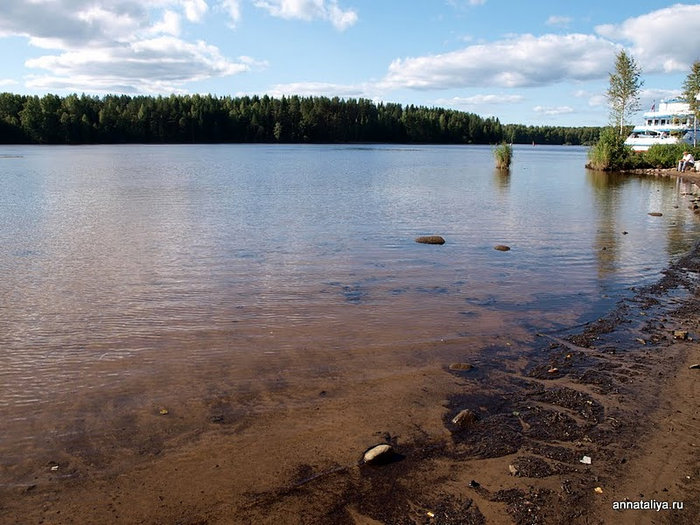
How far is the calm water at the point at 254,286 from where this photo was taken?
7.92 meters

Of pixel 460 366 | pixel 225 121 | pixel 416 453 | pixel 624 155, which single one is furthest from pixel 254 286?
pixel 225 121

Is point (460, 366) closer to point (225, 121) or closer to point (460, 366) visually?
point (460, 366)

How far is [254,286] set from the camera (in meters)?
12.7

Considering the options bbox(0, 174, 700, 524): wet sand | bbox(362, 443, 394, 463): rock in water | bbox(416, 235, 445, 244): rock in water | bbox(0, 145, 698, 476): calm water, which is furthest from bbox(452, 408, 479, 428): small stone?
bbox(416, 235, 445, 244): rock in water

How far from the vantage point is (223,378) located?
25.9 feet

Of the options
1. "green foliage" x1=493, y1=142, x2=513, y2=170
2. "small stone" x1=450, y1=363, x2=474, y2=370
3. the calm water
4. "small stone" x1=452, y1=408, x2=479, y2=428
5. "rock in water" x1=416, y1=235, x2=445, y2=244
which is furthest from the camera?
"green foliage" x1=493, y1=142, x2=513, y2=170

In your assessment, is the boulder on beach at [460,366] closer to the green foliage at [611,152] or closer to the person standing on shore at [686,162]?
the person standing on shore at [686,162]

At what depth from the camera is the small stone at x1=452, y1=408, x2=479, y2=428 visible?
6602 mm

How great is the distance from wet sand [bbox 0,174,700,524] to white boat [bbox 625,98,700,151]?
7251 cm

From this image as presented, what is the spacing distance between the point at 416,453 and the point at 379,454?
0.49m

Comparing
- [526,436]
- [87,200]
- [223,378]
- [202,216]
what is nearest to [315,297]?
[223,378]

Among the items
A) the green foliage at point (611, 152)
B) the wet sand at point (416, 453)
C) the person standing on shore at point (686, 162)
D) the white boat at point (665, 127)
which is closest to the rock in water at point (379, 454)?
the wet sand at point (416, 453)

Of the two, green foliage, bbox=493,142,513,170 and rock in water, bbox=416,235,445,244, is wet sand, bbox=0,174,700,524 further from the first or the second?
green foliage, bbox=493,142,513,170

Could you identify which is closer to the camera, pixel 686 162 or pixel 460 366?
pixel 460 366
